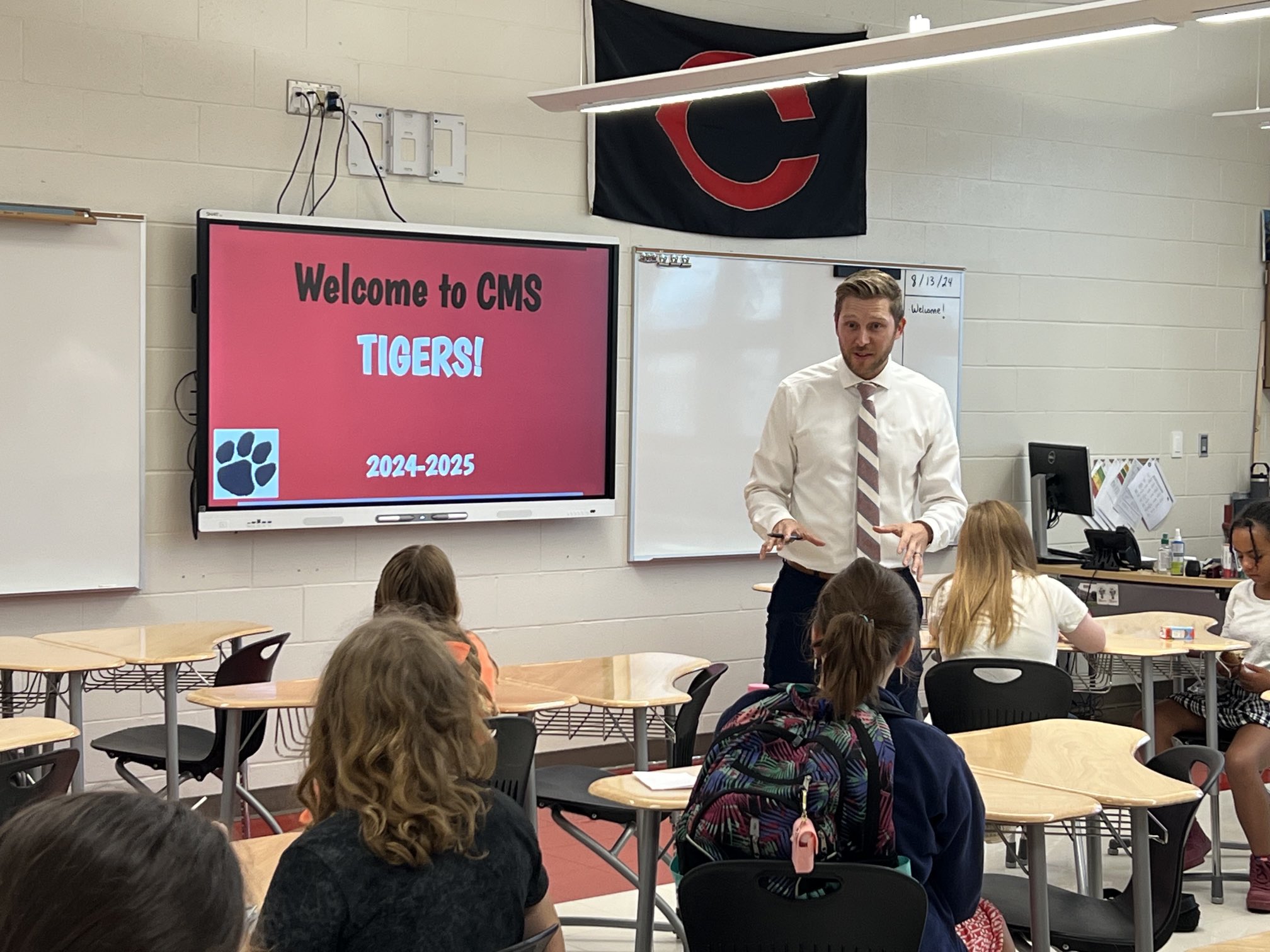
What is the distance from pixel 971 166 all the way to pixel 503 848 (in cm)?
575

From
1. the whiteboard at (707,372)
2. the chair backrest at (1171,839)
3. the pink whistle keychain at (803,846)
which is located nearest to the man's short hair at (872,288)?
the chair backrest at (1171,839)

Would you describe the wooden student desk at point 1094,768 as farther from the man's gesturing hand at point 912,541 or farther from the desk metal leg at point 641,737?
the desk metal leg at point 641,737

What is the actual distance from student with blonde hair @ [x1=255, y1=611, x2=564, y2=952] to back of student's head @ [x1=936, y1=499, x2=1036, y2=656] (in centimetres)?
241

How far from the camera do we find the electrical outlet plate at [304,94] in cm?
530

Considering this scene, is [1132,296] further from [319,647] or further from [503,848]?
[503,848]

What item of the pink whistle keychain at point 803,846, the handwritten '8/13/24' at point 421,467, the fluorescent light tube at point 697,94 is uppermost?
the fluorescent light tube at point 697,94

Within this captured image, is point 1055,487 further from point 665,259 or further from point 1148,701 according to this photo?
point 1148,701

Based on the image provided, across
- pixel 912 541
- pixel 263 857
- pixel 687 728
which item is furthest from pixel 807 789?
pixel 687 728

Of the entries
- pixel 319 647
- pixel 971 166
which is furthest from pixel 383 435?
pixel 971 166

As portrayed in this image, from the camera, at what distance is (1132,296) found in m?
7.66

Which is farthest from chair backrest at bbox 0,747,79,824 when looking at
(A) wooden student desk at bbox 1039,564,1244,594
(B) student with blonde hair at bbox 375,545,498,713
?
(A) wooden student desk at bbox 1039,564,1244,594

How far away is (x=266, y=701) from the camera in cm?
370

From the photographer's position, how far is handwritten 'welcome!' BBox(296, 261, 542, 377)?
17.5 ft

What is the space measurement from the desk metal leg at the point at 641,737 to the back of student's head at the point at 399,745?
→ 1.76m
